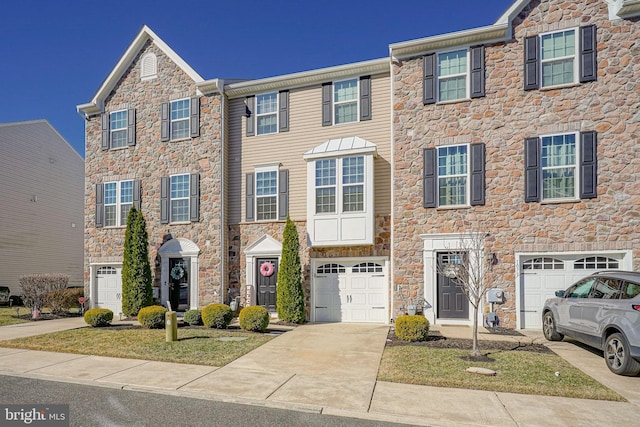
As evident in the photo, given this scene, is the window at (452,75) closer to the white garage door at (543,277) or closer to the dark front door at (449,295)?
the dark front door at (449,295)

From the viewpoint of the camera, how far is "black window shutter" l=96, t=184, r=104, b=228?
16891 mm

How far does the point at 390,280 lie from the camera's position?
13.2 meters

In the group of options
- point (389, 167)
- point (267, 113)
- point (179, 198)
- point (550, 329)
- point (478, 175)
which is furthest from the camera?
point (179, 198)

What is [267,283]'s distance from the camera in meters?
14.7

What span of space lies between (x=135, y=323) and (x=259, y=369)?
782 centimetres

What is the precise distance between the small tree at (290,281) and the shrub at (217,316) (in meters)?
1.83

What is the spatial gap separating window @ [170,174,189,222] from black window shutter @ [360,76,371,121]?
709 cm

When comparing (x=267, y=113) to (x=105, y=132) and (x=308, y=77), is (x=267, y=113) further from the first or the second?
(x=105, y=132)

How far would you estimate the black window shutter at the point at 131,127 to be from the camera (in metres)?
16.6

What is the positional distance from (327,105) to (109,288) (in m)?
11.4

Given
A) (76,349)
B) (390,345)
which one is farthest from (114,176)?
(390,345)

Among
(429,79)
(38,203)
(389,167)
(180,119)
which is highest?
(429,79)

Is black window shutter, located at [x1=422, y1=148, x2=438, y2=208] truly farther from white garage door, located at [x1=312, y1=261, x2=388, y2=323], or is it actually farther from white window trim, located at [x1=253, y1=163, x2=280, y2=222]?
white window trim, located at [x1=253, y1=163, x2=280, y2=222]

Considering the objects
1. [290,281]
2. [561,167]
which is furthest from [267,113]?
[561,167]
